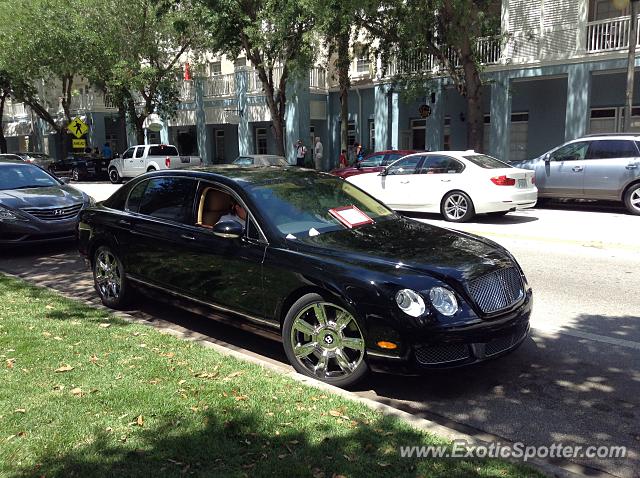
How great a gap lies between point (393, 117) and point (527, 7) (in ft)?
23.7

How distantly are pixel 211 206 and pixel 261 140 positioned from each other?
95.4ft

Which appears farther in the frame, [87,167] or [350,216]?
[87,167]

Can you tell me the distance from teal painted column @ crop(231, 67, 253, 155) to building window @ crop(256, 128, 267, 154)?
2.26 meters

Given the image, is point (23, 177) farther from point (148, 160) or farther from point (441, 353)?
point (148, 160)

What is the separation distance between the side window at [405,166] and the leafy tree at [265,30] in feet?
25.2

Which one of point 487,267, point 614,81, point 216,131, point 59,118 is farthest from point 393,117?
point 59,118

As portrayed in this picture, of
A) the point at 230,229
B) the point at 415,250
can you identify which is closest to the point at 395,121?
the point at 230,229

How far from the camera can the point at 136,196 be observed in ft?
20.5

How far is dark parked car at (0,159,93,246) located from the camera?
9.16 metres

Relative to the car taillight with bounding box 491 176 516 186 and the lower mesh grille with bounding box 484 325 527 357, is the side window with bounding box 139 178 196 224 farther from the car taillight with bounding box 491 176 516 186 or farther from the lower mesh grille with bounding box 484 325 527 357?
the car taillight with bounding box 491 176 516 186

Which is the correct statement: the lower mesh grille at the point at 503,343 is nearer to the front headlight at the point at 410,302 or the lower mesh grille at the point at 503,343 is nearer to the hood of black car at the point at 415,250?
the hood of black car at the point at 415,250

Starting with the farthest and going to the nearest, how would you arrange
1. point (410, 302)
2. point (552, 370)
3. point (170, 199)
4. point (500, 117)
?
point (500, 117)
point (170, 199)
point (552, 370)
point (410, 302)

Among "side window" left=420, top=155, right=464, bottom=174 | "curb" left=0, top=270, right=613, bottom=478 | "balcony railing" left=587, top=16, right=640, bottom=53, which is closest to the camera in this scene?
"curb" left=0, top=270, right=613, bottom=478

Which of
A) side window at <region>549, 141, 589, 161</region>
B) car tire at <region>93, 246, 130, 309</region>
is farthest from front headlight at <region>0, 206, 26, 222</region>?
side window at <region>549, 141, 589, 161</region>
